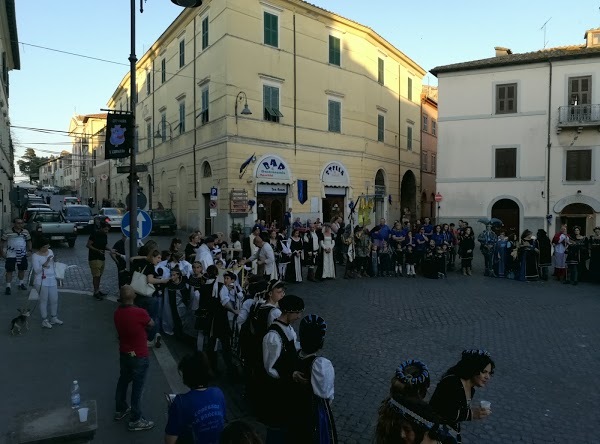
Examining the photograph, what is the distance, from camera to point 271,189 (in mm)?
25281

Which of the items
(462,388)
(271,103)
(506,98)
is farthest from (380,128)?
(462,388)

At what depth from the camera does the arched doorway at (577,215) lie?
2520cm

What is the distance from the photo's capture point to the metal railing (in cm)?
2477

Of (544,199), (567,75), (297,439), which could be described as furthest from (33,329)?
(567,75)

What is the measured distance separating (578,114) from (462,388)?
2658cm

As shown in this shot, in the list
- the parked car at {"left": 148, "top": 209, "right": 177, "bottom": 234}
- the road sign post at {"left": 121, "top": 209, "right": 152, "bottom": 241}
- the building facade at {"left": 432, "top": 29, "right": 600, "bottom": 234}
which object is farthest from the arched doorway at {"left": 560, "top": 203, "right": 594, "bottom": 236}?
the road sign post at {"left": 121, "top": 209, "right": 152, "bottom": 241}

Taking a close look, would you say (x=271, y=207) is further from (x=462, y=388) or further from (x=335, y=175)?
(x=462, y=388)

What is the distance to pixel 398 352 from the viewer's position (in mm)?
→ 7969

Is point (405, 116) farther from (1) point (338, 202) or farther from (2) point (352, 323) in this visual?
(2) point (352, 323)

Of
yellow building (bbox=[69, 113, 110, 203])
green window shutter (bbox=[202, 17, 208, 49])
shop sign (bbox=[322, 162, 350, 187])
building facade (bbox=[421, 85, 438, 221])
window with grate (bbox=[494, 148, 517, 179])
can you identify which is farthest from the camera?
yellow building (bbox=[69, 113, 110, 203])

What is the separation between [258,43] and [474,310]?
18613 millimetres

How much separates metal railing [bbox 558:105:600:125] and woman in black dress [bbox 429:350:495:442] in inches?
1019

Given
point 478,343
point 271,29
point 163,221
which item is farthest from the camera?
point 163,221

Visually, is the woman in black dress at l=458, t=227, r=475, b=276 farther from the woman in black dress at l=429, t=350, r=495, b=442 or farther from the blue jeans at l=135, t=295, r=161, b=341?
the woman in black dress at l=429, t=350, r=495, b=442
